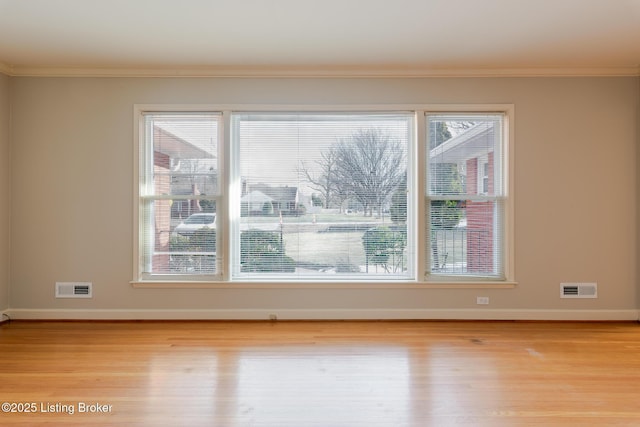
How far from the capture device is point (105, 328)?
12.8 ft

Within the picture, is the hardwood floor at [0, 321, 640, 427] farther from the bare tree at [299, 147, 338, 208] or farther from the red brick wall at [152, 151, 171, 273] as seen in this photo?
the bare tree at [299, 147, 338, 208]

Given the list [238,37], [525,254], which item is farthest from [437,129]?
[238,37]

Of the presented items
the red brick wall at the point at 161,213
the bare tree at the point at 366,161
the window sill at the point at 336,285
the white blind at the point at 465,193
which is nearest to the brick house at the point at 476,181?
the white blind at the point at 465,193

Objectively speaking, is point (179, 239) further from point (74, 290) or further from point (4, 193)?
point (4, 193)

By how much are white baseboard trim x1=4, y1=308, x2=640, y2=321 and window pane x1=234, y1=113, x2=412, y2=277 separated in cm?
39

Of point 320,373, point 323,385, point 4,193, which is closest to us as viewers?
point 323,385

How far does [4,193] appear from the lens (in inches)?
160

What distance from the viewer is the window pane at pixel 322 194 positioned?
4.21 meters

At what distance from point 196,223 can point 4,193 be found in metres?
1.89

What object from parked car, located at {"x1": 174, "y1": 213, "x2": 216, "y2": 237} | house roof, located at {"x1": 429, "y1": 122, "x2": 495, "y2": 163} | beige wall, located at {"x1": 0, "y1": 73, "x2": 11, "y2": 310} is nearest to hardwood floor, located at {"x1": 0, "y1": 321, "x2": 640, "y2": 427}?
beige wall, located at {"x1": 0, "y1": 73, "x2": 11, "y2": 310}

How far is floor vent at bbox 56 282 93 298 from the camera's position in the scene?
163 inches

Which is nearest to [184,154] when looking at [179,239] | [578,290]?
[179,239]

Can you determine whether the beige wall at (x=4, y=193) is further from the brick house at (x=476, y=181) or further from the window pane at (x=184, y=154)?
the brick house at (x=476, y=181)

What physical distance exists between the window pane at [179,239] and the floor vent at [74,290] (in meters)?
0.61
